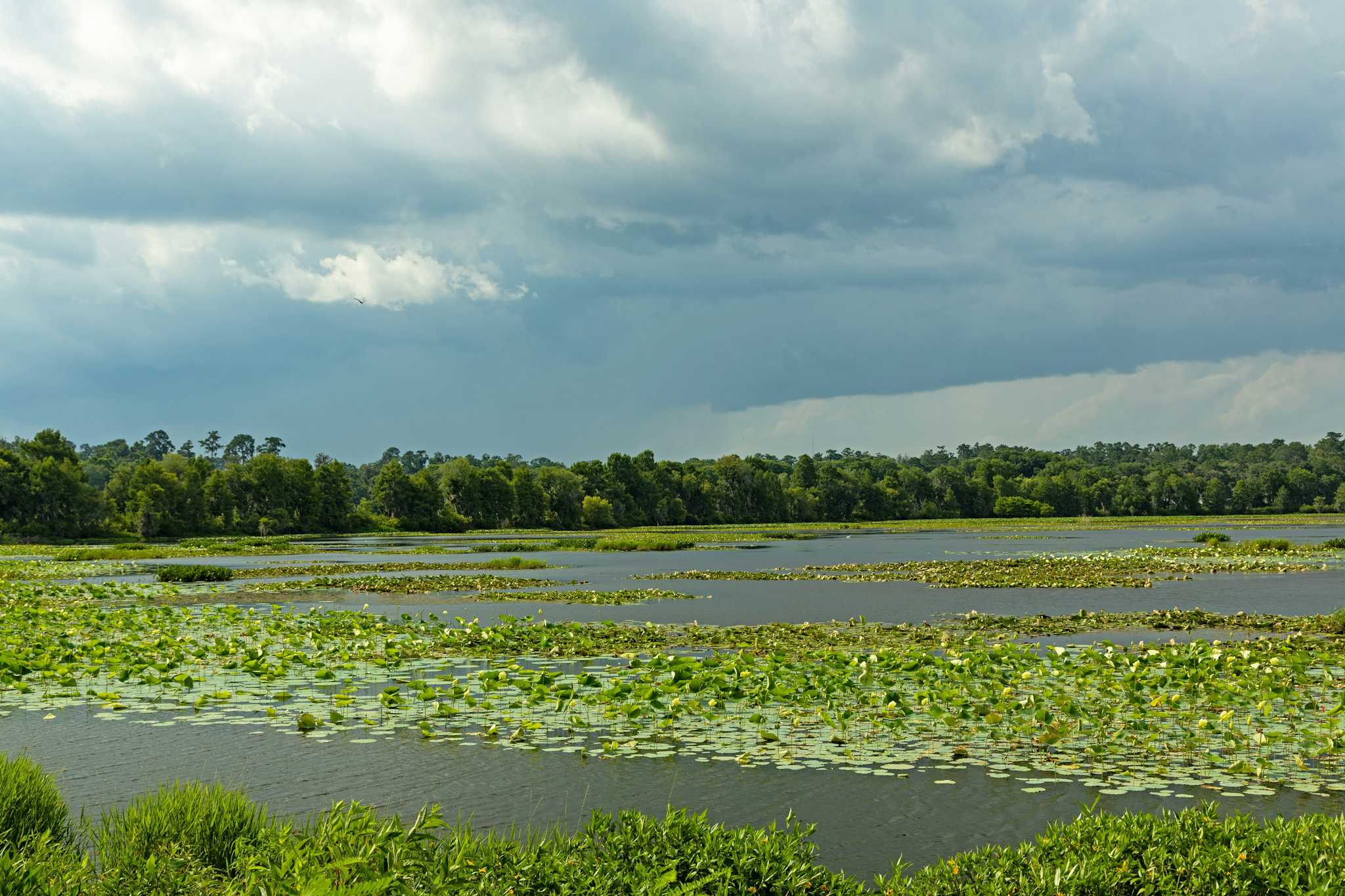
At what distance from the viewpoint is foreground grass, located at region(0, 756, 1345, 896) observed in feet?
23.2

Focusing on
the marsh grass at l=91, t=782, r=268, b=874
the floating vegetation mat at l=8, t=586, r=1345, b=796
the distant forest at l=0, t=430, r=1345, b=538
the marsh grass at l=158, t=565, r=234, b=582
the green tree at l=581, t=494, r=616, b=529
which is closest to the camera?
the marsh grass at l=91, t=782, r=268, b=874

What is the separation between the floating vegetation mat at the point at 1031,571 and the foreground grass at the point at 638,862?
110ft

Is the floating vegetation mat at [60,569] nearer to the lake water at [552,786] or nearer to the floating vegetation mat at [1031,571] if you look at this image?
the floating vegetation mat at [1031,571]

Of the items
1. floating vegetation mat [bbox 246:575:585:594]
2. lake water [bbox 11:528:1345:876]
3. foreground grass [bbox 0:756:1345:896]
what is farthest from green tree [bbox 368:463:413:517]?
foreground grass [bbox 0:756:1345:896]

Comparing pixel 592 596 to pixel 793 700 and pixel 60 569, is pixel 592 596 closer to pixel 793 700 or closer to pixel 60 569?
pixel 793 700

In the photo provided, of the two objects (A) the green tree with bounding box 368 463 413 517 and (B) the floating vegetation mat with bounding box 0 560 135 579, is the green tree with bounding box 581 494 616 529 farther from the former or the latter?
(B) the floating vegetation mat with bounding box 0 560 135 579

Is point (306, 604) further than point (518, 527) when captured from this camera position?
No

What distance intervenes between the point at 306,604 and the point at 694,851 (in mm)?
30564

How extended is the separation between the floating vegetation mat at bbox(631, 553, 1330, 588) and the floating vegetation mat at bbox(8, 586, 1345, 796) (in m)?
18.6

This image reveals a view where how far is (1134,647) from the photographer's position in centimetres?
2128

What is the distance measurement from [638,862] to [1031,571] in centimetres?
4308

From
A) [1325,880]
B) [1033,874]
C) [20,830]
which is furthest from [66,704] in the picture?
[1325,880]

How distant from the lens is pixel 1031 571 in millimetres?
47125

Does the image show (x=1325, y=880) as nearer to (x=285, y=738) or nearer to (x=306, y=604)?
(x=285, y=738)
